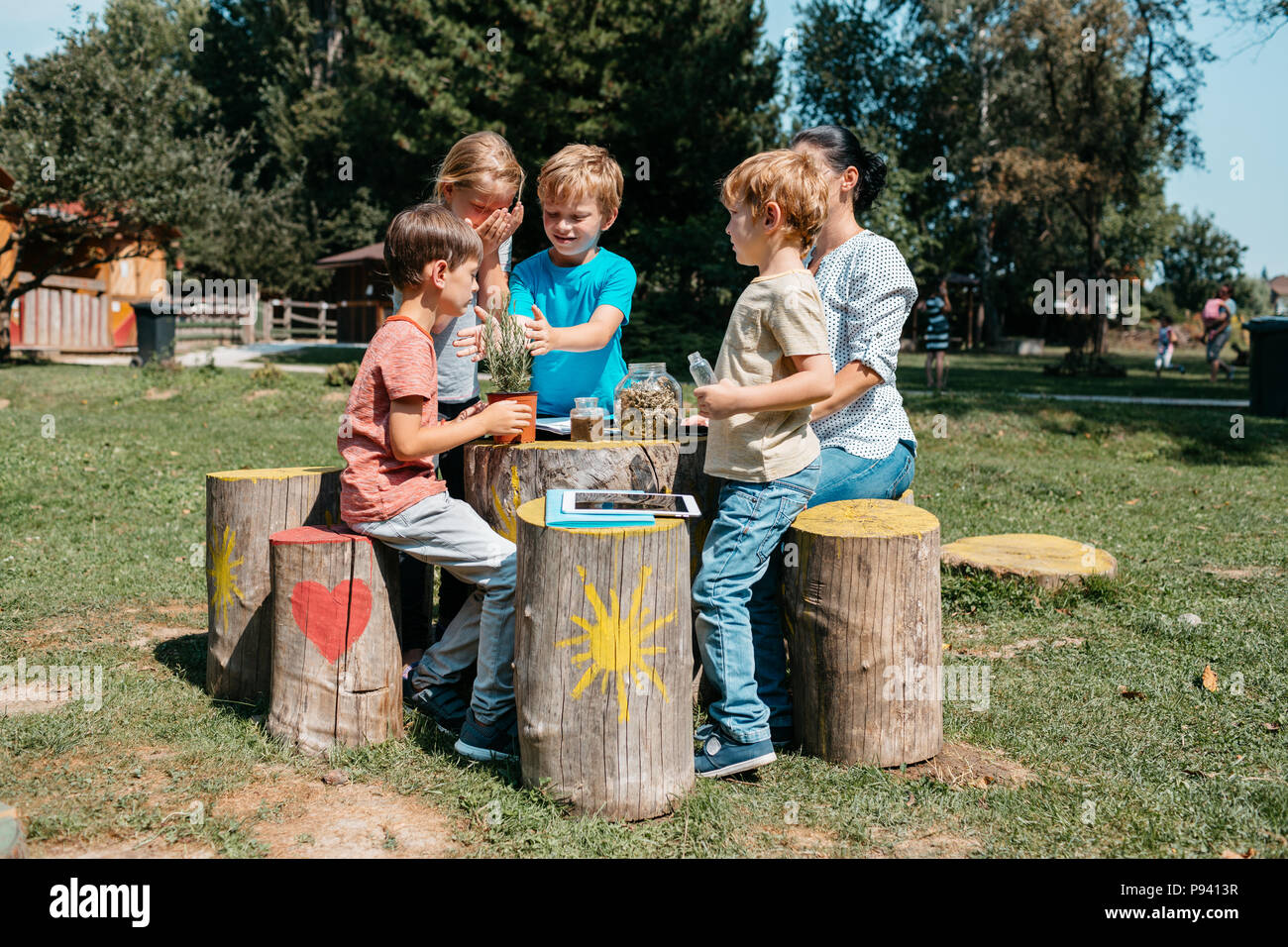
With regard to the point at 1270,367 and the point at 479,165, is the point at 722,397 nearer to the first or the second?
the point at 479,165

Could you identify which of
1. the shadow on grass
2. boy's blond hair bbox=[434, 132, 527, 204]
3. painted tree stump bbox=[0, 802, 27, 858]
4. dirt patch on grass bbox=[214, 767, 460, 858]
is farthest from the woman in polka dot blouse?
painted tree stump bbox=[0, 802, 27, 858]

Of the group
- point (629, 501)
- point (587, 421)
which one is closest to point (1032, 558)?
point (587, 421)

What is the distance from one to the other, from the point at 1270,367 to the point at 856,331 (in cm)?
1293

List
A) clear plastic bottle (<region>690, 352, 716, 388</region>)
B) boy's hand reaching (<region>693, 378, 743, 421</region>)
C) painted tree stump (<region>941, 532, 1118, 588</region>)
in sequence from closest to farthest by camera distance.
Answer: boy's hand reaching (<region>693, 378, 743, 421</region>) < clear plastic bottle (<region>690, 352, 716, 388</region>) < painted tree stump (<region>941, 532, 1118, 588</region>)

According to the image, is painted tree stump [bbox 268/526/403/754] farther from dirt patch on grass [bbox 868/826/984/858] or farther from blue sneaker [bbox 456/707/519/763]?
dirt patch on grass [bbox 868/826/984/858]

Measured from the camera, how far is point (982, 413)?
41.3ft

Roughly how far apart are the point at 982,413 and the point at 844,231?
30.2ft

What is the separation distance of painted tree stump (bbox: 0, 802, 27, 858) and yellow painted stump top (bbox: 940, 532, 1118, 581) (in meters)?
4.55

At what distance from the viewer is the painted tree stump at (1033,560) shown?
225 inches

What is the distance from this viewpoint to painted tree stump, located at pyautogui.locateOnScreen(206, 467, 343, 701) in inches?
161

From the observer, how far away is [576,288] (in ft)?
13.3

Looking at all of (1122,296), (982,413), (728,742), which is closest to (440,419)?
(728,742)

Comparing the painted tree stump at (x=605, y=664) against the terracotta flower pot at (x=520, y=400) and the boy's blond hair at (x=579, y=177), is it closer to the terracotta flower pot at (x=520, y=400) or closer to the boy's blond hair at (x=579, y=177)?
the terracotta flower pot at (x=520, y=400)

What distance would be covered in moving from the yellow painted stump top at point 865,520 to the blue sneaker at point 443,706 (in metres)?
1.41
